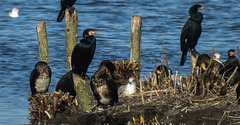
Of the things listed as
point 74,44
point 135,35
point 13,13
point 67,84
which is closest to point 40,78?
point 67,84

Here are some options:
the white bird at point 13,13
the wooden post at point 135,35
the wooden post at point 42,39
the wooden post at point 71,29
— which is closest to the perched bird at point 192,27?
the wooden post at point 135,35

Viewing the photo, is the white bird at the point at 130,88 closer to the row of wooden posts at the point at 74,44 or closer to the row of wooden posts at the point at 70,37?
the row of wooden posts at the point at 74,44

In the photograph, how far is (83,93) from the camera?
1123cm

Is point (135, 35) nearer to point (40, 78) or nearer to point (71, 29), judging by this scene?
point (71, 29)

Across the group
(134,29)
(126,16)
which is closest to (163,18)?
(126,16)

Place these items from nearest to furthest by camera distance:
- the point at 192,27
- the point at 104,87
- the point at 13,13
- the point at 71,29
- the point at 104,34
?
the point at 104,87, the point at 71,29, the point at 192,27, the point at 104,34, the point at 13,13

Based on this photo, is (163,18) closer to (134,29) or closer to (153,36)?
(153,36)

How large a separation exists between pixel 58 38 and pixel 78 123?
51.3 ft

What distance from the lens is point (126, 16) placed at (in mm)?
30000

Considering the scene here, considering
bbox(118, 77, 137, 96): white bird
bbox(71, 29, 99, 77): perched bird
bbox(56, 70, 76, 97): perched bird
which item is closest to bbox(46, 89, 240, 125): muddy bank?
bbox(118, 77, 137, 96): white bird

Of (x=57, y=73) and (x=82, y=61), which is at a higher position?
(x=82, y=61)

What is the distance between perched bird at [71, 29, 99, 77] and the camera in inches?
468

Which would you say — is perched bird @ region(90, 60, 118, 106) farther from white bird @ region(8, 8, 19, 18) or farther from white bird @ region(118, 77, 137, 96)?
white bird @ region(8, 8, 19, 18)

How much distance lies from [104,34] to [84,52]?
1434 cm
